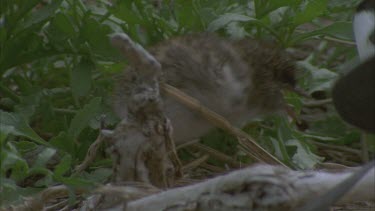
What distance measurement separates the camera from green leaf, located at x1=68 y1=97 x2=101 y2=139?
1812mm

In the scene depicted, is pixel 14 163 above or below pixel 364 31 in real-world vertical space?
below

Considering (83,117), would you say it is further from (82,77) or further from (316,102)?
(316,102)

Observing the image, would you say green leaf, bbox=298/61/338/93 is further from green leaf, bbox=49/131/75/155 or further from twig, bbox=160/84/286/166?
green leaf, bbox=49/131/75/155

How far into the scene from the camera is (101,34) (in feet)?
6.68

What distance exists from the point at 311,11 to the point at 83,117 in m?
0.54

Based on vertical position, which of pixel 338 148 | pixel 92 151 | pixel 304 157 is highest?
pixel 92 151

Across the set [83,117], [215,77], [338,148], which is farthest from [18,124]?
[338,148]

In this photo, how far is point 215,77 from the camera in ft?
5.87

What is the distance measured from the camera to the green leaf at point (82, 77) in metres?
2.06

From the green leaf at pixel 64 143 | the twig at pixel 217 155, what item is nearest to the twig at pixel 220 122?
the twig at pixel 217 155

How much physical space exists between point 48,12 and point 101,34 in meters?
0.13

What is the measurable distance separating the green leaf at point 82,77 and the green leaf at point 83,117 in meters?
0.19

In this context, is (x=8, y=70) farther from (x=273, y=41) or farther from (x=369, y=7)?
(x=369, y=7)

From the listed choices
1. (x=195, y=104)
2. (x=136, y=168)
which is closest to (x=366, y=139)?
(x=195, y=104)
